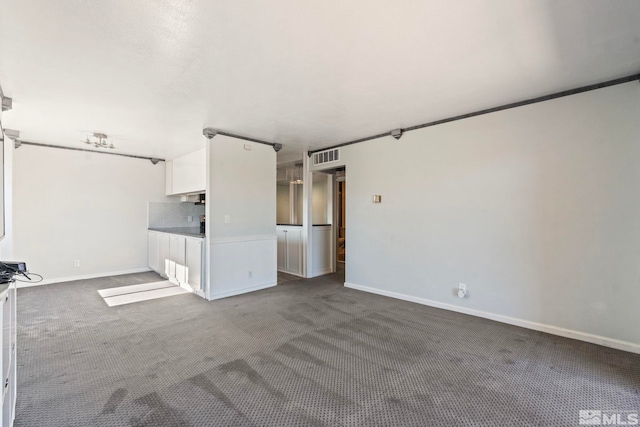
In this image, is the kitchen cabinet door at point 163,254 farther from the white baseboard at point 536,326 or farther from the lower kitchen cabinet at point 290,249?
the white baseboard at point 536,326

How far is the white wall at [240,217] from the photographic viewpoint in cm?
419

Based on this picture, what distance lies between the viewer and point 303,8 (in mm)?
1724

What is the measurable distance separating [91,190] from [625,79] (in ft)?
24.7

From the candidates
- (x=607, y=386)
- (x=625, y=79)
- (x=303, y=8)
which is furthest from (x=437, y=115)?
(x=607, y=386)

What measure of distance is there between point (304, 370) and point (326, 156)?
12.1 ft

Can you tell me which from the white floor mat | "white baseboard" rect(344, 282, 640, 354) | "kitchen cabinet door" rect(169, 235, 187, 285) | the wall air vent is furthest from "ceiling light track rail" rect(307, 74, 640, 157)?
the white floor mat

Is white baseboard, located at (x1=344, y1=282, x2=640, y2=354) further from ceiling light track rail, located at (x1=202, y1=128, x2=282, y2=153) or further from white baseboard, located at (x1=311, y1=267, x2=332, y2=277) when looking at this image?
ceiling light track rail, located at (x1=202, y1=128, x2=282, y2=153)

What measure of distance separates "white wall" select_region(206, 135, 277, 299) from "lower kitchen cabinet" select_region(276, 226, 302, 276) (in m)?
0.84

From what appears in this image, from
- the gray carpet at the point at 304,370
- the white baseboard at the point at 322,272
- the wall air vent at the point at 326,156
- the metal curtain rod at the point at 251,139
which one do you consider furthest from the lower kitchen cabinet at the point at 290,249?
the gray carpet at the point at 304,370

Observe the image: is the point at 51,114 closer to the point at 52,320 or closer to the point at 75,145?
the point at 75,145

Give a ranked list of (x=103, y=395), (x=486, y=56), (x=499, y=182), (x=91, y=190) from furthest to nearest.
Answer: (x=91, y=190)
(x=499, y=182)
(x=486, y=56)
(x=103, y=395)

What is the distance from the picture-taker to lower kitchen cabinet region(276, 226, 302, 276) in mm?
5699

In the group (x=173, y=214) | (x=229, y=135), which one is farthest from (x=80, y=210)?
(x=229, y=135)

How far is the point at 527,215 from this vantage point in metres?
3.08
